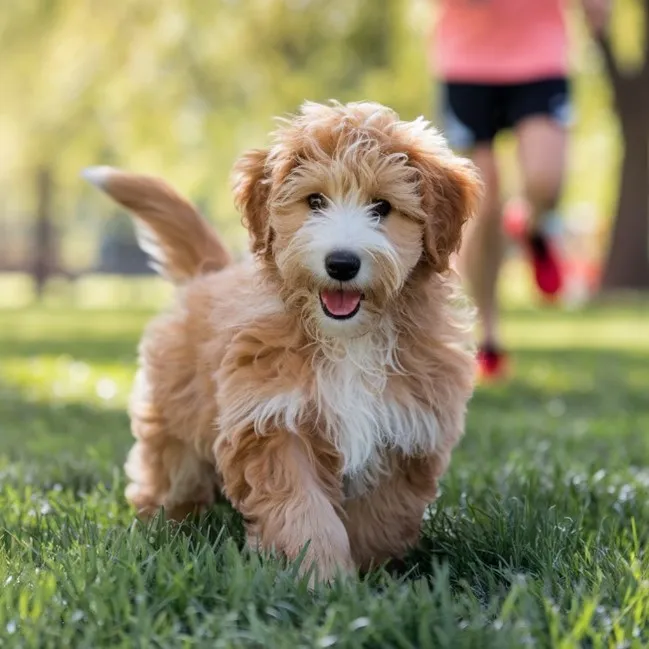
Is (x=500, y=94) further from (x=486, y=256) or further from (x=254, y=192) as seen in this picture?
(x=254, y=192)

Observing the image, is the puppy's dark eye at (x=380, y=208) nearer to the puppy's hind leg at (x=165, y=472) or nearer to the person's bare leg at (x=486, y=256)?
the puppy's hind leg at (x=165, y=472)

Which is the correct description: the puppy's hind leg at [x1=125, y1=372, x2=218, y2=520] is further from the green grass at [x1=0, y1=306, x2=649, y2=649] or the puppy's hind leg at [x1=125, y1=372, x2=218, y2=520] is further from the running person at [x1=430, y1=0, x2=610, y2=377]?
the running person at [x1=430, y1=0, x2=610, y2=377]

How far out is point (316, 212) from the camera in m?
2.92

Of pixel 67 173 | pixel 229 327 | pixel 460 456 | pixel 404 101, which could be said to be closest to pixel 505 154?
pixel 404 101

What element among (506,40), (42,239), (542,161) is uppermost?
(506,40)

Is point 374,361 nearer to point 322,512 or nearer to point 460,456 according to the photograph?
point 322,512

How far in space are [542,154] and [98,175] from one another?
293cm

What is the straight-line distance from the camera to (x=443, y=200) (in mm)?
3061

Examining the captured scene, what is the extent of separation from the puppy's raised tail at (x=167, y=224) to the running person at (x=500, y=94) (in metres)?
2.33

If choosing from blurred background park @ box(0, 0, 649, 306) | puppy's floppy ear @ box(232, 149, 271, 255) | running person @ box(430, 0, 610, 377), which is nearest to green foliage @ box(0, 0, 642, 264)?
blurred background park @ box(0, 0, 649, 306)

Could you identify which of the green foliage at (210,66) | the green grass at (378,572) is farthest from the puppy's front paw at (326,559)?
the green foliage at (210,66)

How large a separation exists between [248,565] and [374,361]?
75cm

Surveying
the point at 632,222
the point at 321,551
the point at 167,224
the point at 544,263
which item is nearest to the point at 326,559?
the point at 321,551

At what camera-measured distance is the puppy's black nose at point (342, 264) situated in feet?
9.10
